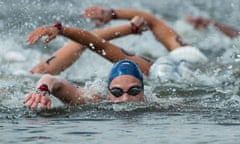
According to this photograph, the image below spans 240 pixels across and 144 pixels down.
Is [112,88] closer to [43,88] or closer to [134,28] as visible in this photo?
[43,88]

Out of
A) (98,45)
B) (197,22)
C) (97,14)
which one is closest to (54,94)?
(98,45)

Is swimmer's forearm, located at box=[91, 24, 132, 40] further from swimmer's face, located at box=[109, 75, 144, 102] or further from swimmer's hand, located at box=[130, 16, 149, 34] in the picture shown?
swimmer's face, located at box=[109, 75, 144, 102]

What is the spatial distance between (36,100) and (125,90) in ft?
5.46

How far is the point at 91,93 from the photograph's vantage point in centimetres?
988

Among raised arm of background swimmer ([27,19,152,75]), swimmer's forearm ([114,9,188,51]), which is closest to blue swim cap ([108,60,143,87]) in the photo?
raised arm of background swimmer ([27,19,152,75])

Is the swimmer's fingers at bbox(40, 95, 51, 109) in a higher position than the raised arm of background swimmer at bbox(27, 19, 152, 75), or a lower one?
lower

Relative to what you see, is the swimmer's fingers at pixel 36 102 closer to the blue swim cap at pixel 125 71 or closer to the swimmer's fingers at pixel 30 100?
the swimmer's fingers at pixel 30 100

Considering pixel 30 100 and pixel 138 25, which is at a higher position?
pixel 138 25

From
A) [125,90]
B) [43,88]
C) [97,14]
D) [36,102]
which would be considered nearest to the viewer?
[36,102]

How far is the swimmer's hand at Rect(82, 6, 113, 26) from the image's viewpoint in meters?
12.3

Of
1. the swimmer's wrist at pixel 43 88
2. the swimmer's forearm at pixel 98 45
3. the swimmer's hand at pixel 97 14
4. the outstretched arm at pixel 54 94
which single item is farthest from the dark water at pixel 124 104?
the swimmer's hand at pixel 97 14

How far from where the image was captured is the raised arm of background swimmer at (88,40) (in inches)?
382

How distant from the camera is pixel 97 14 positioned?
1241cm

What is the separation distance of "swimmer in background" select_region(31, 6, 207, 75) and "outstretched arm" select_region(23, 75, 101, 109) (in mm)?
2037
